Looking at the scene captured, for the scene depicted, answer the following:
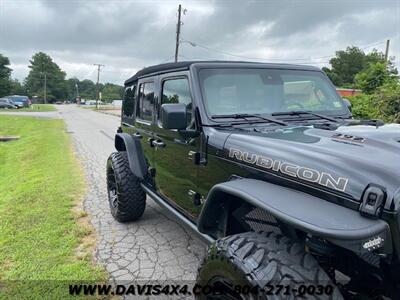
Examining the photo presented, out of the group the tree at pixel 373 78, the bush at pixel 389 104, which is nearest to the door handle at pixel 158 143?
the bush at pixel 389 104

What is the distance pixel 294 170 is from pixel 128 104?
3857mm

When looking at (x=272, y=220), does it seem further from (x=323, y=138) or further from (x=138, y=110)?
(x=138, y=110)

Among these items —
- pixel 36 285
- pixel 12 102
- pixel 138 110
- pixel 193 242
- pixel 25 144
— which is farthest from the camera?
pixel 12 102

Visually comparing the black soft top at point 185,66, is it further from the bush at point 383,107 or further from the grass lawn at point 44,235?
the bush at point 383,107

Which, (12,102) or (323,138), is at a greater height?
(323,138)

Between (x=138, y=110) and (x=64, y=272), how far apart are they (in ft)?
7.18

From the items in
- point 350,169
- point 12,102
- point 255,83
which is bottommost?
point 12,102

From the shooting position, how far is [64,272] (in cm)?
362

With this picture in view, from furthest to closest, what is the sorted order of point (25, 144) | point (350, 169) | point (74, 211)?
point (25, 144) < point (74, 211) < point (350, 169)

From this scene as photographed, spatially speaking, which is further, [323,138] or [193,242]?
[193,242]

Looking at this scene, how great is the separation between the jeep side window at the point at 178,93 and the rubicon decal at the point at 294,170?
81 cm

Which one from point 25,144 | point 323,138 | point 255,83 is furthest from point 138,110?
Answer: point 25,144

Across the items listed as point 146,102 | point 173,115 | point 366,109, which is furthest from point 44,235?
point 366,109

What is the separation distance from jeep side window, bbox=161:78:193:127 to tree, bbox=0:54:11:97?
7196 cm
